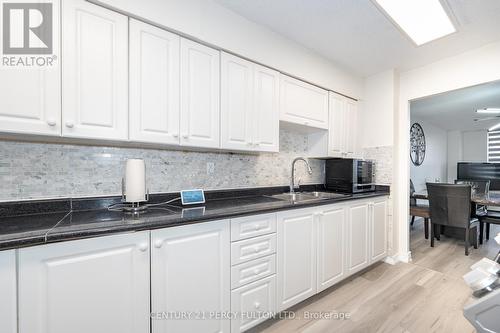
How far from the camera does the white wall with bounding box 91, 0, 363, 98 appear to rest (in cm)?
139

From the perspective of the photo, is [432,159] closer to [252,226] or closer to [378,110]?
[378,110]

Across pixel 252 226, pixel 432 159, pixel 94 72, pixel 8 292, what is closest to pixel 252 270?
pixel 252 226

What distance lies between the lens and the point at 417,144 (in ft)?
16.8

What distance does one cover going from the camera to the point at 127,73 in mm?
1334

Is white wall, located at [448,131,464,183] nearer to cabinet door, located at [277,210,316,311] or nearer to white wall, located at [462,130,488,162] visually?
white wall, located at [462,130,488,162]

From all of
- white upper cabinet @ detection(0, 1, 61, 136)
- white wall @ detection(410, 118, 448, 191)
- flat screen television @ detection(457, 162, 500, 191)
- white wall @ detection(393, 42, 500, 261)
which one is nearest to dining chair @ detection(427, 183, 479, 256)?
white wall @ detection(393, 42, 500, 261)

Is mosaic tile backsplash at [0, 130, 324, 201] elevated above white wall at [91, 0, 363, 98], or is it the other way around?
white wall at [91, 0, 363, 98]

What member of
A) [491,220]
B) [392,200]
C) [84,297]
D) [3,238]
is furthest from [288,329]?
[491,220]

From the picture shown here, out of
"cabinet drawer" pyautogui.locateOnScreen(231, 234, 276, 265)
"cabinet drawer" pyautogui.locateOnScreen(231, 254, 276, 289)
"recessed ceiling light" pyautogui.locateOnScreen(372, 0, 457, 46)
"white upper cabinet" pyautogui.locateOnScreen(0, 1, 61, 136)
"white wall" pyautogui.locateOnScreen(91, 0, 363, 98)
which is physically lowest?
"cabinet drawer" pyautogui.locateOnScreen(231, 254, 276, 289)

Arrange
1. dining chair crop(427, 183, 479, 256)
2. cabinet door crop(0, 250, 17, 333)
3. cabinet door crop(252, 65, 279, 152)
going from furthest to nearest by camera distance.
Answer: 1. dining chair crop(427, 183, 479, 256)
2. cabinet door crop(252, 65, 279, 152)
3. cabinet door crop(0, 250, 17, 333)

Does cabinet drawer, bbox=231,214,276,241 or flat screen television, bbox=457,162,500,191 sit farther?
flat screen television, bbox=457,162,500,191

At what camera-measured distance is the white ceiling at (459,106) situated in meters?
3.35

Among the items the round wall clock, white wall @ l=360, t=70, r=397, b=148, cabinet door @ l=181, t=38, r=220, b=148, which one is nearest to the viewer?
cabinet door @ l=181, t=38, r=220, b=148

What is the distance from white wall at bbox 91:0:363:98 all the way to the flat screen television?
232 inches
